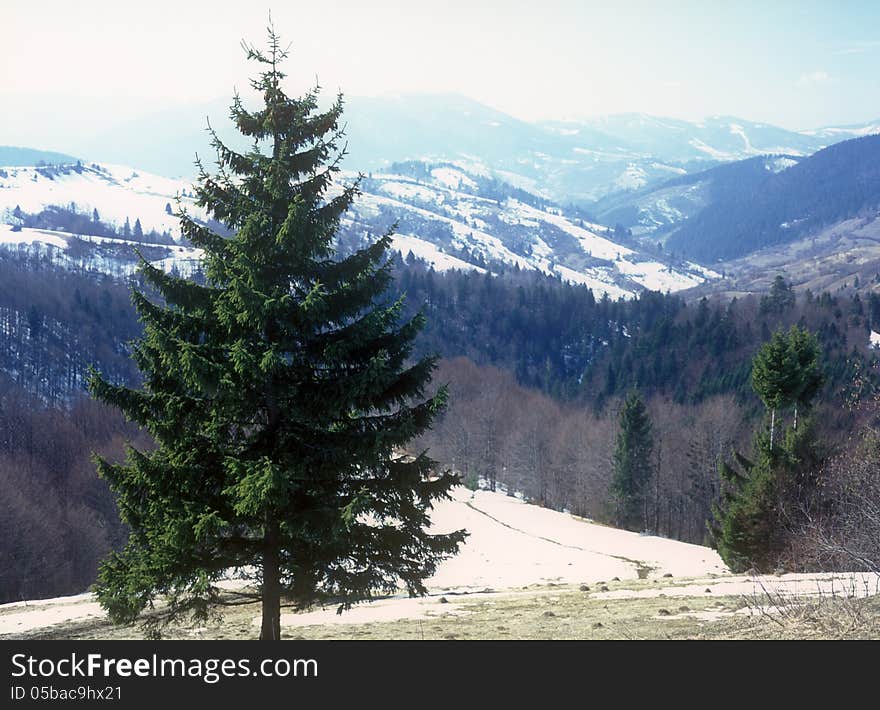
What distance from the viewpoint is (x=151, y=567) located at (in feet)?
41.4

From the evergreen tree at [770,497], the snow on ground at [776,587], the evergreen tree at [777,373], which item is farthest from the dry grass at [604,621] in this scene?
the evergreen tree at [777,373]

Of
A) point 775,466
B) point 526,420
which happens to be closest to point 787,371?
point 775,466

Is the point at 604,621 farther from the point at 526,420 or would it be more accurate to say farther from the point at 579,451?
the point at 526,420

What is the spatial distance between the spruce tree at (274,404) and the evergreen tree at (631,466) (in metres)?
55.3

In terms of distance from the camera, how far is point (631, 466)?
219ft

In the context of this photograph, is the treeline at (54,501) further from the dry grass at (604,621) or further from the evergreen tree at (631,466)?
the evergreen tree at (631,466)

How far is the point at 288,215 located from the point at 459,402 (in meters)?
87.9

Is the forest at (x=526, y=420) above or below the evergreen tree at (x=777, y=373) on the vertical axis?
below

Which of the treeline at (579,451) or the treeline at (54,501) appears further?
the treeline at (579,451)

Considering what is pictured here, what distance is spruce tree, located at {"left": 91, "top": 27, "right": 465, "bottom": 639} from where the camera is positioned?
12.8 meters

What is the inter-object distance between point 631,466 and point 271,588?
56887mm

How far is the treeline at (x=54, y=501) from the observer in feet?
165

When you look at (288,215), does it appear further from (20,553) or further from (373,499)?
(20,553)
